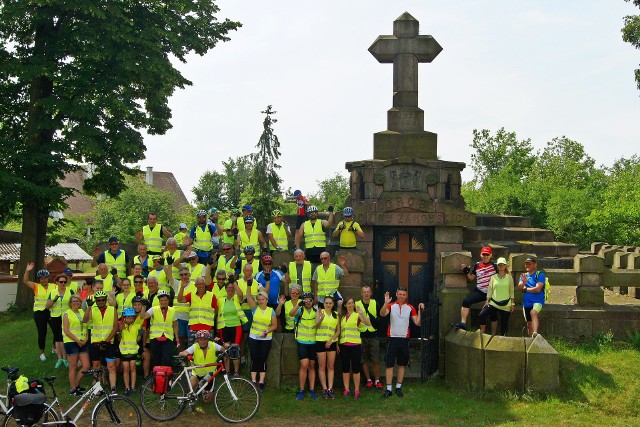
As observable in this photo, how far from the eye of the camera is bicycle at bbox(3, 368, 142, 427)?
961 cm

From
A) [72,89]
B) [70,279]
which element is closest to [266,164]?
[72,89]

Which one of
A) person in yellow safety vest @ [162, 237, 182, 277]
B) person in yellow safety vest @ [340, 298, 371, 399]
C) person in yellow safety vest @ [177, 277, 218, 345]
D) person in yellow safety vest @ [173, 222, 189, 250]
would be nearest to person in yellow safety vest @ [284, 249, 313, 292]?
person in yellow safety vest @ [340, 298, 371, 399]

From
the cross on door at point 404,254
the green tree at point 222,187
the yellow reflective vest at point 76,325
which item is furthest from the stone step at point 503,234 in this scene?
the green tree at point 222,187

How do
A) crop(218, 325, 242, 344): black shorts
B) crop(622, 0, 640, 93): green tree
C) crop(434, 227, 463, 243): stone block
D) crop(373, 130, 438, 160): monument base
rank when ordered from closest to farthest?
1. crop(218, 325, 242, 344): black shorts
2. crop(434, 227, 463, 243): stone block
3. crop(373, 130, 438, 160): monument base
4. crop(622, 0, 640, 93): green tree

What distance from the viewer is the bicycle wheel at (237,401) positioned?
1103 cm

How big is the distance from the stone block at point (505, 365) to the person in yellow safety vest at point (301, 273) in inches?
133

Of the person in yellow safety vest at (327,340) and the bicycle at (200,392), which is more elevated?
the person in yellow safety vest at (327,340)

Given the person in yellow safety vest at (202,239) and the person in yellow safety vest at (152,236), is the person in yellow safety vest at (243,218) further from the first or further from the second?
the person in yellow safety vest at (152,236)

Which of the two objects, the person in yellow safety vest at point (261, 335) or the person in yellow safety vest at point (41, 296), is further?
the person in yellow safety vest at point (41, 296)

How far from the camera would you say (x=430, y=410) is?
1145 cm

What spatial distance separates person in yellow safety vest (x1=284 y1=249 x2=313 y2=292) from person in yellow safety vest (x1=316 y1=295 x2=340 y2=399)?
1048mm

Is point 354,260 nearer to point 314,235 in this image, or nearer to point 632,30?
point 314,235

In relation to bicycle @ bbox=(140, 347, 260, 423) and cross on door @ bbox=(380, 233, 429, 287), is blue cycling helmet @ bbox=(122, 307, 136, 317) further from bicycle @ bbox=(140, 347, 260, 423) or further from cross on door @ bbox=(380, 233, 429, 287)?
cross on door @ bbox=(380, 233, 429, 287)

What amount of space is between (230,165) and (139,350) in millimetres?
46879
